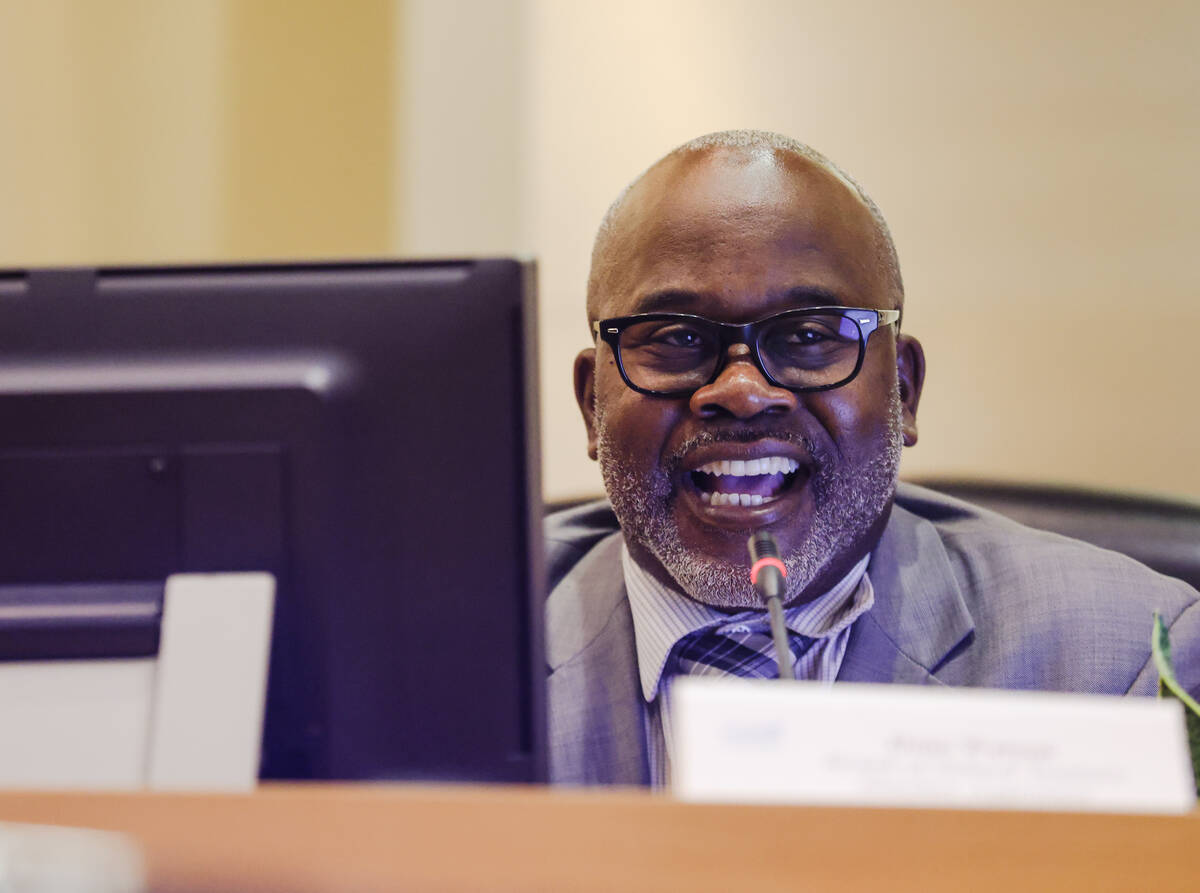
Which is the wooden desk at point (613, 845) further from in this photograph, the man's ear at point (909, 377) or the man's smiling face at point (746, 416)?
the man's ear at point (909, 377)

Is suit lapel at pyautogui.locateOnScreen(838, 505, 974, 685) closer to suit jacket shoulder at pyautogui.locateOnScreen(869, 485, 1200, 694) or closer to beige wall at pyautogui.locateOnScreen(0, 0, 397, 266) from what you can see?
suit jacket shoulder at pyautogui.locateOnScreen(869, 485, 1200, 694)

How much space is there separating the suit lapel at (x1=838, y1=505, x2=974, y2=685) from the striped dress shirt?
0.7 inches

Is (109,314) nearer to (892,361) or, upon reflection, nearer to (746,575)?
(746,575)

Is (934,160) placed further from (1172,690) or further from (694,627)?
(1172,690)

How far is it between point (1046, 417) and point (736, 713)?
1237mm

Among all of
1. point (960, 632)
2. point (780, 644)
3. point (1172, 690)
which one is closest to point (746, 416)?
point (960, 632)

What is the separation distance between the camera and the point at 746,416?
1.17 metres

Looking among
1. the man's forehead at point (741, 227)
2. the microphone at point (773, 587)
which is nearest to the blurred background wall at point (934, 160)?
the man's forehead at point (741, 227)

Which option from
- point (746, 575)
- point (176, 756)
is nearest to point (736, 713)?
point (176, 756)

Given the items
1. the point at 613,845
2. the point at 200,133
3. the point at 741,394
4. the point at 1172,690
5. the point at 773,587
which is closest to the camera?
the point at 613,845

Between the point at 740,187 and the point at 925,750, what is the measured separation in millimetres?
944

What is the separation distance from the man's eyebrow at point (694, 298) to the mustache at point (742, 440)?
16 centimetres

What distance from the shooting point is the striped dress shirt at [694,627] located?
46.0 inches

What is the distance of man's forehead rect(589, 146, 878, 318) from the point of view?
123cm
